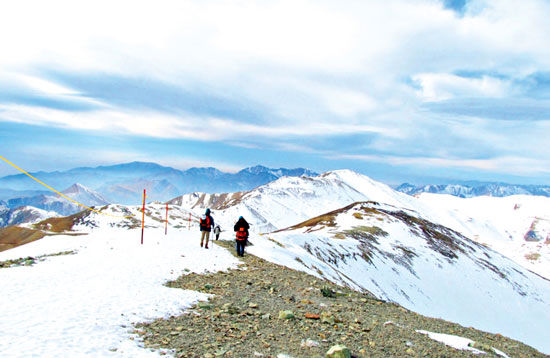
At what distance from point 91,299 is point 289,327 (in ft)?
23.5

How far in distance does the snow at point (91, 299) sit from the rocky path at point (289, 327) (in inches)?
35.5

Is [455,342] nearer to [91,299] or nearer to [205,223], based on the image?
[91,299]

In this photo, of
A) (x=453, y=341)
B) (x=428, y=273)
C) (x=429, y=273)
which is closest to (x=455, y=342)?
(x=453, y=341)

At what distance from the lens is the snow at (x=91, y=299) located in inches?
332

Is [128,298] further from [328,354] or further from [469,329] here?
[469,329]

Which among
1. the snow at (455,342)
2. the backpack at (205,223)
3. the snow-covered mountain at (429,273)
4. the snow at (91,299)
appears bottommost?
the snow-covered mountain at (429,273)

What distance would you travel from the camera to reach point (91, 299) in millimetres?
12047

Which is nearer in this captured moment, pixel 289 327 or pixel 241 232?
pixel 289 327

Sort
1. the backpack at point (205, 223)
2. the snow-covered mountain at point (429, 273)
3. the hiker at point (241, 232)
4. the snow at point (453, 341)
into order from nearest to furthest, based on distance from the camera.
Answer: the snow at point (453, 341), the hiker at point (241, 232), the backpack at point (205, 223), the snow-covered mountain at point (429, 273)

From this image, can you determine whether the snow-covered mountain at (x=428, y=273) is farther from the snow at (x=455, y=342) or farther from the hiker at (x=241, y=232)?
the snow at (x=455, y=342)

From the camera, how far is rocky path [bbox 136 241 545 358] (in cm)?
940

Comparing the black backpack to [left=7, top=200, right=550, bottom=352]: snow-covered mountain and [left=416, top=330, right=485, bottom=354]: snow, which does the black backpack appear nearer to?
[left=7, top=200, right=550, bottom=352]: snow-covered mountain

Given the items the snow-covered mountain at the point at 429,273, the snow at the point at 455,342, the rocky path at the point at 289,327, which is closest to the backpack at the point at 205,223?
the rocky path at the point at 289,327

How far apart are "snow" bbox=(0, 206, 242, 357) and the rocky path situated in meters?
0.90
